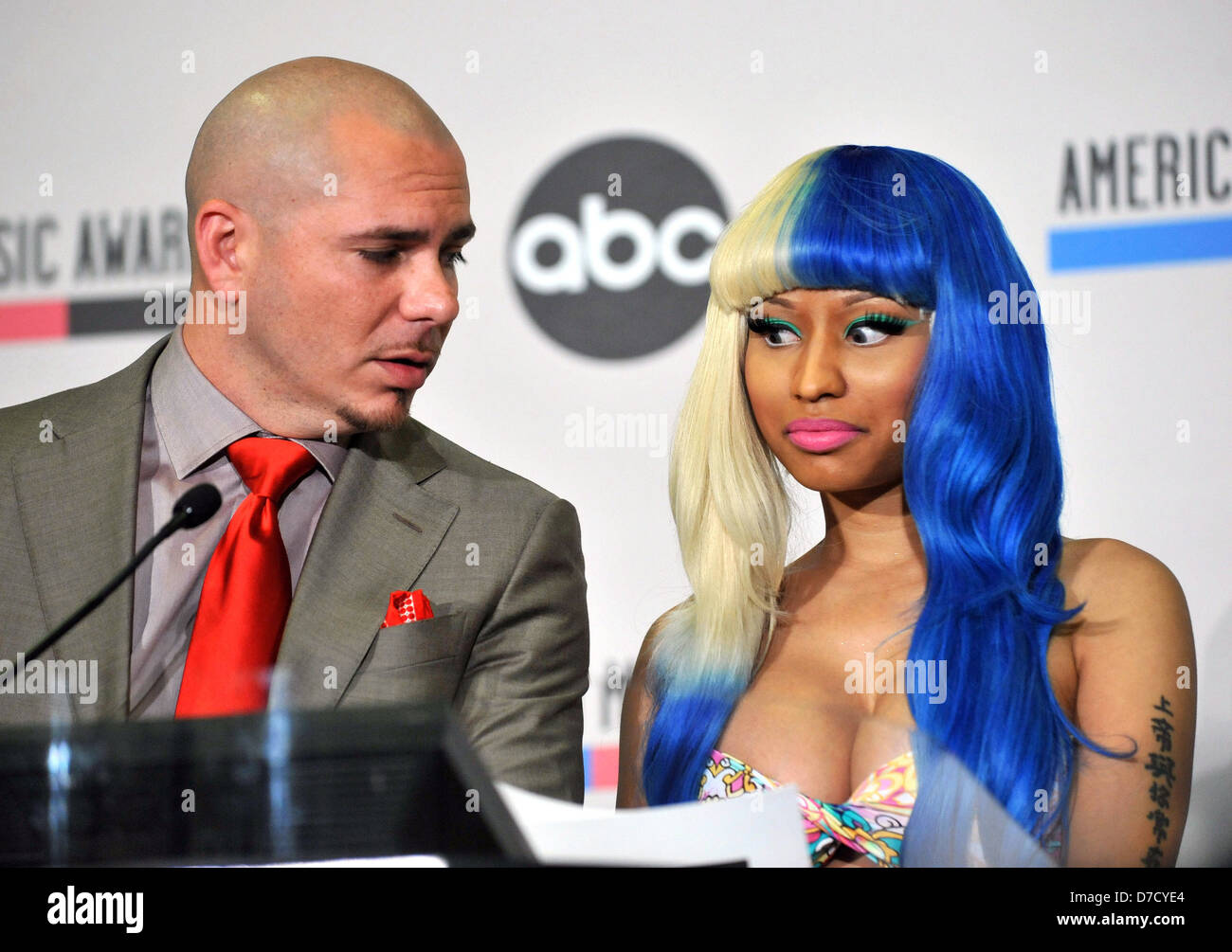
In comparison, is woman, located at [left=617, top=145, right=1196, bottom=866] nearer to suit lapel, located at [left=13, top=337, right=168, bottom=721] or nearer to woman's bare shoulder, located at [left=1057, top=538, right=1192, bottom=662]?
woman's bare shoulder, located at [left=1057, top=538, right=1192, bottom=662]

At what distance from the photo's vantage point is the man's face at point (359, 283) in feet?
7.90

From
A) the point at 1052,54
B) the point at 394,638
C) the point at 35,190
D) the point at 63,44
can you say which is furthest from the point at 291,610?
the point at 1052,54

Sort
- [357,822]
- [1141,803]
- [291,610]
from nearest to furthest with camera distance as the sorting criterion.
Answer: [357,822], [1141,803], [291,610]

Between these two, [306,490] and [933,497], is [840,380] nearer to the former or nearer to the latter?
[933,497]

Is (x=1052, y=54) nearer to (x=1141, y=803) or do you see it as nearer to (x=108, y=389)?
(x=1141, y=803)

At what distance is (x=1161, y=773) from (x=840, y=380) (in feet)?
2.36

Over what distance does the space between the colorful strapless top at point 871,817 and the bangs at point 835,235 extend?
2.31 ft

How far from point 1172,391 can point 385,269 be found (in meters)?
1.35

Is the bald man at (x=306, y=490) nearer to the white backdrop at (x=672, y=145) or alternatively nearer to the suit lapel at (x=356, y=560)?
the suit lapel at (x=356, y=560)

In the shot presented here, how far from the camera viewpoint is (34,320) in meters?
2.91

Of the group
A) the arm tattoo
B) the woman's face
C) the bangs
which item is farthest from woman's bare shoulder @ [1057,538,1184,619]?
the bangs

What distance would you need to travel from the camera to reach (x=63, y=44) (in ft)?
9.55

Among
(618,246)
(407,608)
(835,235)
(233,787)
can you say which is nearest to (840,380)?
(835,235)

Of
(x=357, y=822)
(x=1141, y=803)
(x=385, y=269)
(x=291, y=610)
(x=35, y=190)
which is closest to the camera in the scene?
(x=357, y=822)
